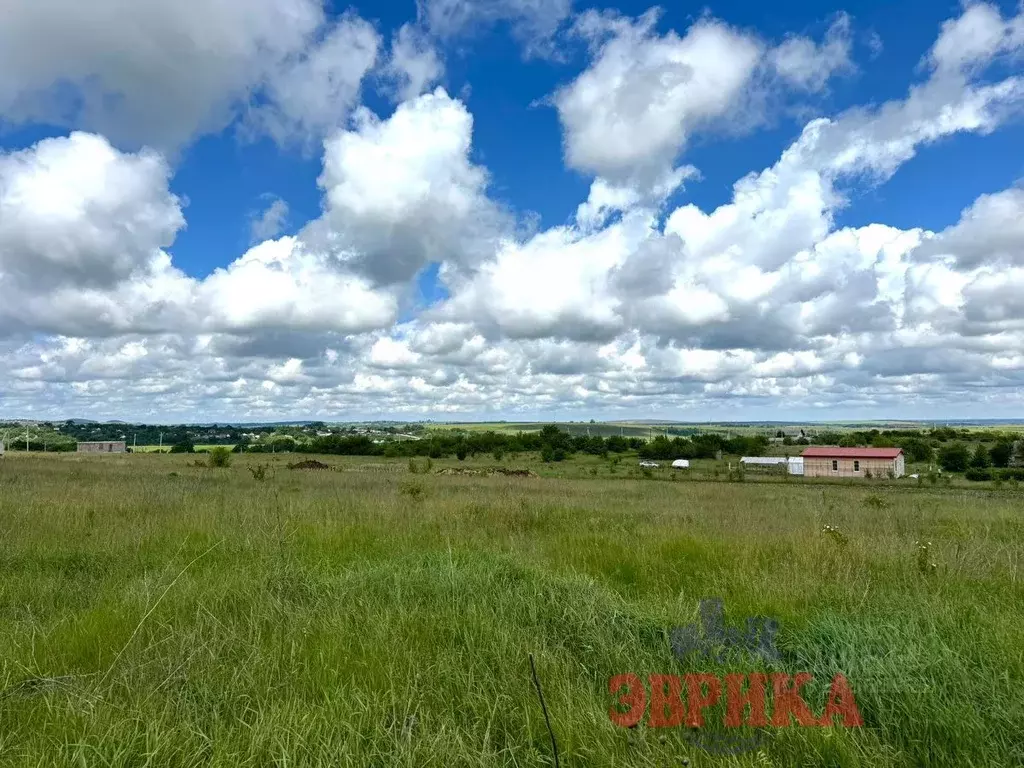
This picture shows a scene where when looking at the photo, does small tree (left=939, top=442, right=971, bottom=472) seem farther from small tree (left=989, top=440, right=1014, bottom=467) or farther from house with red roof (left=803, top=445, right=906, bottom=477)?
house with red roof (left=803, top=445, right=906, bottom=477)

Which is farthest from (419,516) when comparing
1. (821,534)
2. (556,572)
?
(821,534)

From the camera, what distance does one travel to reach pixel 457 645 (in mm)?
3936

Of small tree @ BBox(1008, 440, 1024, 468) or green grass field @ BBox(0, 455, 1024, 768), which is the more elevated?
green grass field @ BBox(0, 455, 1024, 768)

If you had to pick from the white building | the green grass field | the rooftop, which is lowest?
the white building

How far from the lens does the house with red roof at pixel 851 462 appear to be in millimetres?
84562

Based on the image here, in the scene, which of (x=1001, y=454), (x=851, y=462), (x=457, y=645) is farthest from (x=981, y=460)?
(x=457, y=645)

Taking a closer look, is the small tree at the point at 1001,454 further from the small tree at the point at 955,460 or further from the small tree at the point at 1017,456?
the small tree at the point at 955,460

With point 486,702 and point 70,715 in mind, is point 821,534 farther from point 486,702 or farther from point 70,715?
point 70,715

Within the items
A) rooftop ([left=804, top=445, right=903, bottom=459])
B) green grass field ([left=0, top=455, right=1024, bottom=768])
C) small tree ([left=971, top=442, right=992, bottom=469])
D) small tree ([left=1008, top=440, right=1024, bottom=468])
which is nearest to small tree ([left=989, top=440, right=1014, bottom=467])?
small tree ([left=1008, top=440, right=1024, bottom=468])

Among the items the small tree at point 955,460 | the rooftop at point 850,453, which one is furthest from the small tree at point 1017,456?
the rooftop at point 850,453

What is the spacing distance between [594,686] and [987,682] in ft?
7.06

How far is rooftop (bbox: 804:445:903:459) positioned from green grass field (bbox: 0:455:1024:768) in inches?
3650

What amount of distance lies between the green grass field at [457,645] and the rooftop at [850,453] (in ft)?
304

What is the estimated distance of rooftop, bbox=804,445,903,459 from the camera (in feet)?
284
